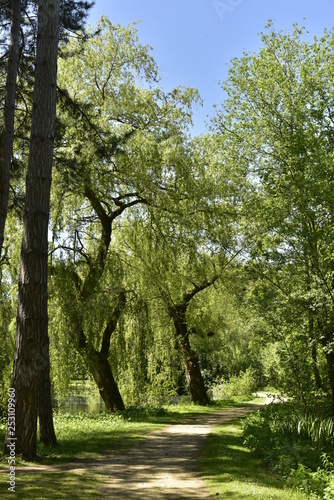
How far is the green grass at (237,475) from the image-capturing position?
5.54 m

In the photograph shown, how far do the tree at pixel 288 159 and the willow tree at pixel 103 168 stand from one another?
6.25ft

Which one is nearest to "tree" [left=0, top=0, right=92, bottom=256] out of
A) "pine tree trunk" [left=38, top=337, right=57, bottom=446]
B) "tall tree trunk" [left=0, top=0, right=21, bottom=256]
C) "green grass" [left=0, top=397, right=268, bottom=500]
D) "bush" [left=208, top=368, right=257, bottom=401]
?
"tall tree trunk" [left=0, top=0, right=21, bottom=256]

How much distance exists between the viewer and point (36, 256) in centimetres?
731

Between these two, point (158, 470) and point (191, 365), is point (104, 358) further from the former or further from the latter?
point (158, 470)

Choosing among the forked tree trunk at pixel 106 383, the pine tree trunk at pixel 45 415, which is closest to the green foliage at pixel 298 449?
the pine tree trunk at pixel 45 415

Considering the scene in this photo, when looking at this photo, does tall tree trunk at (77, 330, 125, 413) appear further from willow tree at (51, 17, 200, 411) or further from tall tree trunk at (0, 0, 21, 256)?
tall tree trunk at (0, 0, 21, 256)

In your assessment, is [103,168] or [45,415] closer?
[45,415]

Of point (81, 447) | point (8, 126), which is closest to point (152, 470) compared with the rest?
point (81, 447)

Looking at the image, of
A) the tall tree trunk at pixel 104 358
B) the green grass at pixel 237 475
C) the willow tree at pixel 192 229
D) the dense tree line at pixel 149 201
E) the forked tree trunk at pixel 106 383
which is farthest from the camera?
the forked tree trunk at pixel 106 383

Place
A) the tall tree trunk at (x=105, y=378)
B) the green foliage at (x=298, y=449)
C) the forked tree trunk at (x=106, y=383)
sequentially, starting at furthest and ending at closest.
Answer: the forked tree trunk at (x=106, y=383) < the tall tree trunk at (x=105, y=378) < the green foliage at (x=298, y=449)

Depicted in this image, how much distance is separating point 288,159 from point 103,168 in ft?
15.4

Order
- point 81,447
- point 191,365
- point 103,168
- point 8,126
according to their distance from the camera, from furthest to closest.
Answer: point 191,365 < point 103,168 < point 81,447 < point 8,126

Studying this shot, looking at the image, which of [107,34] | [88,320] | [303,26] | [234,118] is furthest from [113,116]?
[303,26]

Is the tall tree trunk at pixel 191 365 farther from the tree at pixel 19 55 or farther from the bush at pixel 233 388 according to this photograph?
the tree at pixel 19 55
